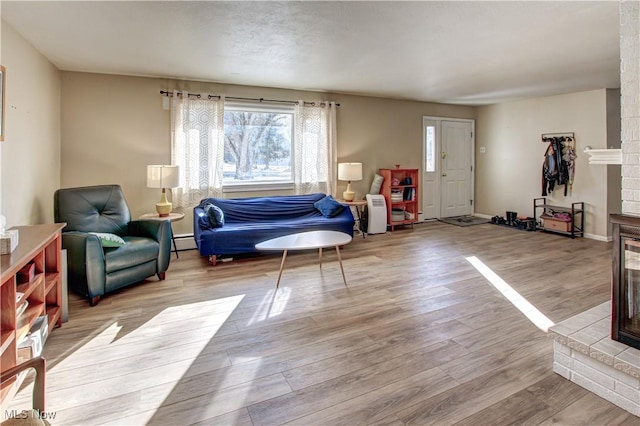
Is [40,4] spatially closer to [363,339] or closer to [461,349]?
[363,339]

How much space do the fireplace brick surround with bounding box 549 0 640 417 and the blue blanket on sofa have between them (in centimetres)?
321

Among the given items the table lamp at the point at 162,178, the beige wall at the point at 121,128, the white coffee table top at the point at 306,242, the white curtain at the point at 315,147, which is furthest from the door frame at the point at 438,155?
the table lamp at the point at 162,178

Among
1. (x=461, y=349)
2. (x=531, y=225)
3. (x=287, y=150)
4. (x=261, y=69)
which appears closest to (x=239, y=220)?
(x=287, y=150)

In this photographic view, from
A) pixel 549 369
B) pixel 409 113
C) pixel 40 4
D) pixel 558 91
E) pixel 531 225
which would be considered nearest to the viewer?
pixel 549 369

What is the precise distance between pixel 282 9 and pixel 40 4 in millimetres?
1726

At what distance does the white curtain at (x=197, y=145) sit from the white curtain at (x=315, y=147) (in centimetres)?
120

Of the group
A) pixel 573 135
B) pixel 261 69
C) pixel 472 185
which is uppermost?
pixel 261 69

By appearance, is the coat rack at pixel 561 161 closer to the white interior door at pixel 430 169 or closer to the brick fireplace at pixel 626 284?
the white interior door at pixel 430 169

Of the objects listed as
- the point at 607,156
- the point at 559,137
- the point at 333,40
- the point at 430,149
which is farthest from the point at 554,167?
the point at 333,40

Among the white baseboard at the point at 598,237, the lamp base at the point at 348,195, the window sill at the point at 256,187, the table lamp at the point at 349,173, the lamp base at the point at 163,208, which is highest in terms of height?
the table lamp at the point at 349,173

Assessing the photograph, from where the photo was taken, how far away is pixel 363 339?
8.08ft

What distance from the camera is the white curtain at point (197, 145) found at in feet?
16.0

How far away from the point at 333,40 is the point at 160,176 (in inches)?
99.1

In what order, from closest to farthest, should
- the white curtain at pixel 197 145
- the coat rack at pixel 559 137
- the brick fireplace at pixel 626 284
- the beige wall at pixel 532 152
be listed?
the brick fireplace at pixel 626 284 < the white curtain at pixel 197 145 < the beige wall at pixel 532 152 < the coat rack at pixel 559 137
